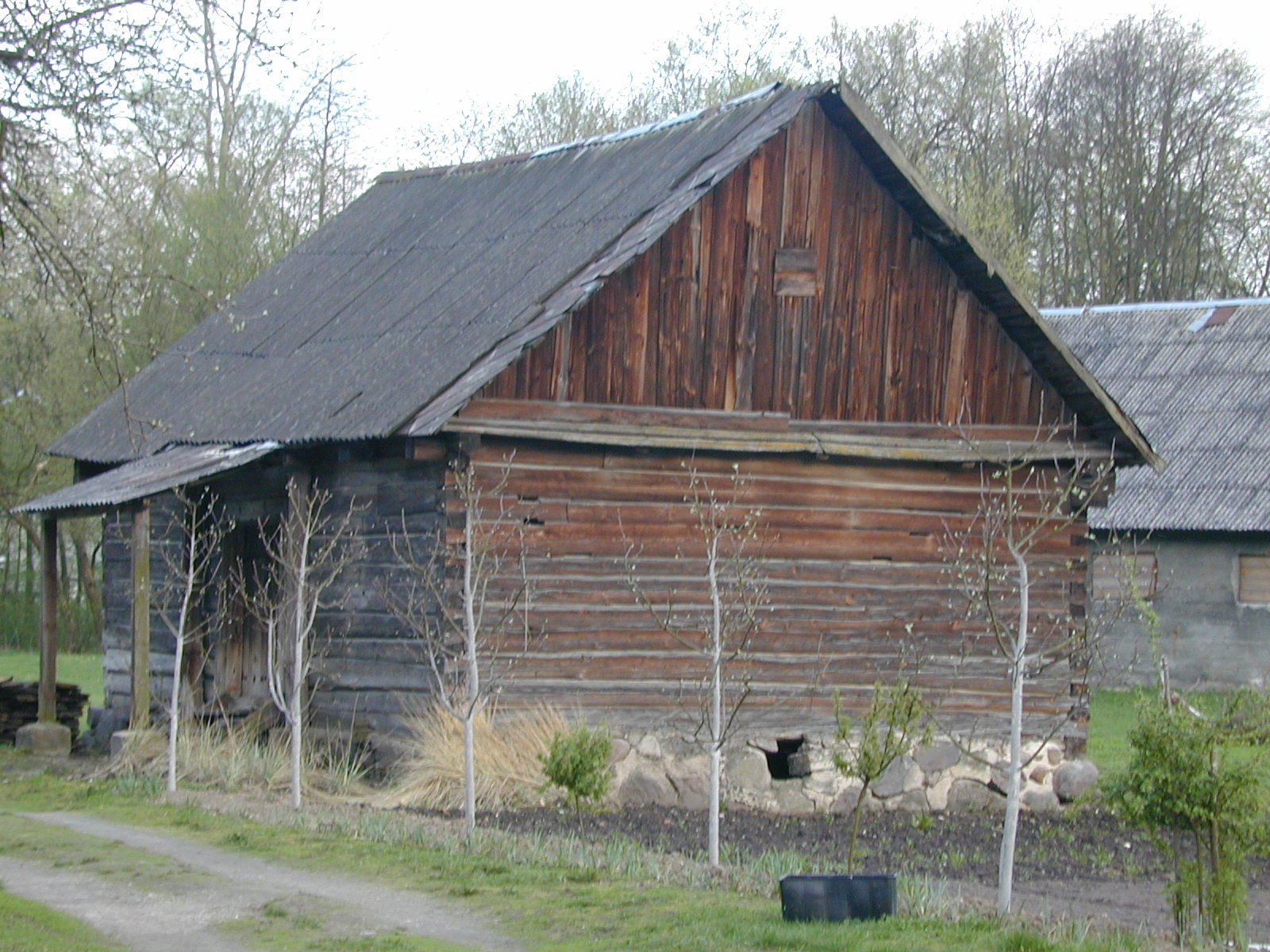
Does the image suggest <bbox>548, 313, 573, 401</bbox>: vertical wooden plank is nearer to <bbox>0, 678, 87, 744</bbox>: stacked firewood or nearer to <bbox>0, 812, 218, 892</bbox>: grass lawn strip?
<bbox>0, 812, 218, 892</bbox>: grass lawn strip

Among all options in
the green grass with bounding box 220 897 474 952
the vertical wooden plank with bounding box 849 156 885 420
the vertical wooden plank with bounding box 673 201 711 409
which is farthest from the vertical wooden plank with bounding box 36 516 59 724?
the green grass with bounding box 220 897 474 952

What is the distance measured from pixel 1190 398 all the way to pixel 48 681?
718 inches

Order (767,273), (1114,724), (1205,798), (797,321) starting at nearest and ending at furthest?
(1205,798) → (767,273) → (797,321) → (1114,724)

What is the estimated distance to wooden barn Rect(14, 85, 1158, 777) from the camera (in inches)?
623

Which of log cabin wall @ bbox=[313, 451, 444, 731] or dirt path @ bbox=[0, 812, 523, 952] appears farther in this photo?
log cabin wall @ bbox=[313, 451, 444, 731]

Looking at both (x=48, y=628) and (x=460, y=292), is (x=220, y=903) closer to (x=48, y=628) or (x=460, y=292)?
(x=460, y=292)

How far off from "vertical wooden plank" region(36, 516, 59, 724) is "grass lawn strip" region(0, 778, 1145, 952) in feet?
15.2

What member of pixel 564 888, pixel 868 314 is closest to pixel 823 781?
pixel 868 314

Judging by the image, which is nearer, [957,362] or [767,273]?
[767,273]

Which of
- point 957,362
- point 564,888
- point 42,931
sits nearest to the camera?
point 42,931

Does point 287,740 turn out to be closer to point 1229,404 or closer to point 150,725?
point 150,725

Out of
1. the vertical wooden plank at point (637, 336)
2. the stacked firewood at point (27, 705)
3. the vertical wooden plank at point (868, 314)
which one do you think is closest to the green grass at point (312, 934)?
the vertical wooden plank at point (637, 336)

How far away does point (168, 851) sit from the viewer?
1256cm

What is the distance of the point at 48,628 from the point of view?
63.9 feet
